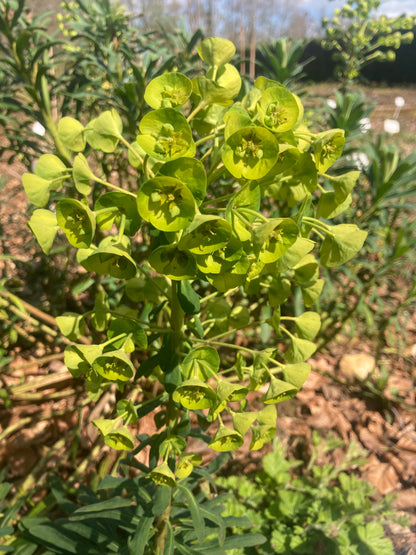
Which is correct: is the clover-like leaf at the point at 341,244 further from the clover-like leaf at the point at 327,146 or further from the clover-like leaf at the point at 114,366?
the clover-like leaf at the point at 114,366

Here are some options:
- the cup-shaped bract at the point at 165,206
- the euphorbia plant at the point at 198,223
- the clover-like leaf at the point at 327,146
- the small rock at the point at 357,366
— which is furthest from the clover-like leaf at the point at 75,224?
the small rock at the point at 357,366

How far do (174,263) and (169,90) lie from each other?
32cm

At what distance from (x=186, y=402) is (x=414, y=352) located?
2494 millimetres

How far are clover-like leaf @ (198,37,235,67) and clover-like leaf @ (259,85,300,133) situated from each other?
153mm

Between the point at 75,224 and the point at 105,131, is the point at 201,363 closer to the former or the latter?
the point at 75,224

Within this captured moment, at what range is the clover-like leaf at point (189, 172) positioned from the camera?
68 cm

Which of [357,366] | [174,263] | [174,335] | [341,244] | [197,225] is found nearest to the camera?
[197,225]

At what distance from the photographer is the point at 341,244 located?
0.87m

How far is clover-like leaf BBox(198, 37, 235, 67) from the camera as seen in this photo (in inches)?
32.4

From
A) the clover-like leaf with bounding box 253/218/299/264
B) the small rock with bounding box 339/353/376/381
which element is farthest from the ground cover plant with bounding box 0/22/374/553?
the small rock with bounding box 339/353/376/381

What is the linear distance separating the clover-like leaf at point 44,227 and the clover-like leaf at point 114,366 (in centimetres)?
24

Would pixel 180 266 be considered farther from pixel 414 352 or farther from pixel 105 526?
pixel 414 352

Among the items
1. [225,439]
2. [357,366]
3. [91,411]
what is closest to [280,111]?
[225,439]

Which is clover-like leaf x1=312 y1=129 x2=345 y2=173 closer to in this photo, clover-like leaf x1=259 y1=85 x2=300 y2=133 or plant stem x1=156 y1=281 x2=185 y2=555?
clover-like leaf x1=259 y1=85 x2=300 y2=133
